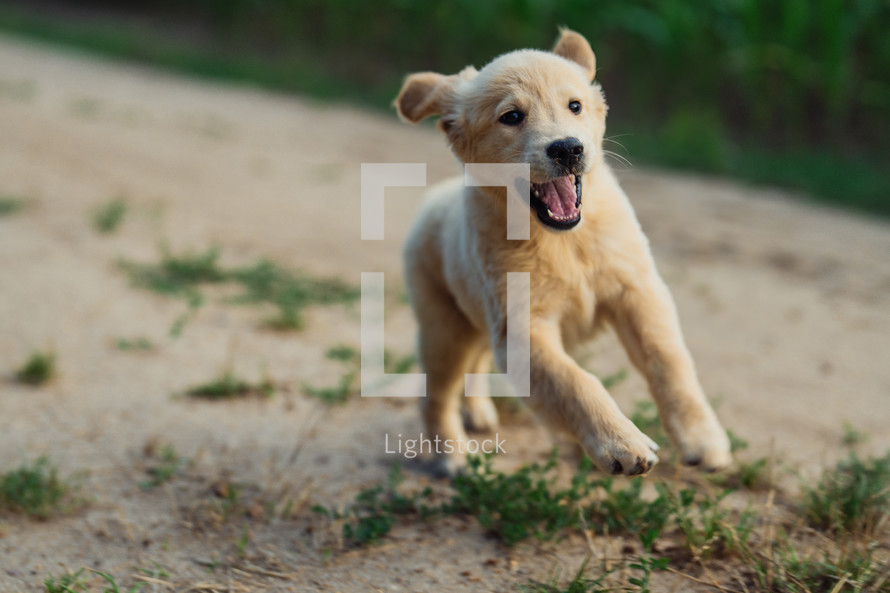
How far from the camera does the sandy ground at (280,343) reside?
3.18 m

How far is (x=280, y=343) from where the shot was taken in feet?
17.0

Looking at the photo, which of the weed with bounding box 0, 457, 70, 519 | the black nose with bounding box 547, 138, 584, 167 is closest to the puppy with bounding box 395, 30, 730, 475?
the black nose with bounding box 547, 138, 584, 167

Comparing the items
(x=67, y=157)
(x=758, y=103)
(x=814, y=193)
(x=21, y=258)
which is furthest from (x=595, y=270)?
(x=758, y=103)

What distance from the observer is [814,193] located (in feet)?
27.0

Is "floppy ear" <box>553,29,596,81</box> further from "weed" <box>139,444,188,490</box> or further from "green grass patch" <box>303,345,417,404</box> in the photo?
"weed" <box>139,444,188,490</box>

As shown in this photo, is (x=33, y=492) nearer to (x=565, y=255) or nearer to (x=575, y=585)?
(x=575, y=585)

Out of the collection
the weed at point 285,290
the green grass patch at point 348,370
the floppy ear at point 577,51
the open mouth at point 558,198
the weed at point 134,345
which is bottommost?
the green grass patch at point 348,370

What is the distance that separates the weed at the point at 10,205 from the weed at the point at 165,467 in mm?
3805

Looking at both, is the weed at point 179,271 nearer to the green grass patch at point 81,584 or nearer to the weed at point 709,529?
the green grass patch at point 81,584

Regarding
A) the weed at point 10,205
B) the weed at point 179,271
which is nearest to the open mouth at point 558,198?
the weed at point 179,271

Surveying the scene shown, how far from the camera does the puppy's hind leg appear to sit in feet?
14.0

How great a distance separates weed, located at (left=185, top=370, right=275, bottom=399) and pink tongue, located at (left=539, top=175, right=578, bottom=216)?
2.14 m

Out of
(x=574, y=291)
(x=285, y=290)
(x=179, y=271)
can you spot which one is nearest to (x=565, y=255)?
(x=574, y=291)

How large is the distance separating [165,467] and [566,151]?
2213mm
